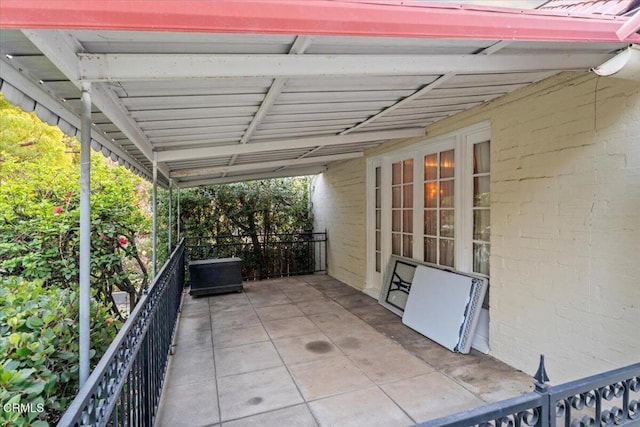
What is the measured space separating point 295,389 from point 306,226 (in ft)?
20.2

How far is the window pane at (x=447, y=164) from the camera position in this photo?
4.19 m

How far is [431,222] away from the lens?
15.0 feet

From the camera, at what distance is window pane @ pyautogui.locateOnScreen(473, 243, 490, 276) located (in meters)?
3.69

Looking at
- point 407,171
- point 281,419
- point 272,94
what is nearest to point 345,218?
point 407,171

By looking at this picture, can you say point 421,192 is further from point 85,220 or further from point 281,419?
point 85,220

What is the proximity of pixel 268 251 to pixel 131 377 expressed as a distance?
251 inches

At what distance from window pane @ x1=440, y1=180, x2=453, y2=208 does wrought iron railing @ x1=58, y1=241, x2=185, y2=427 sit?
3318 mm

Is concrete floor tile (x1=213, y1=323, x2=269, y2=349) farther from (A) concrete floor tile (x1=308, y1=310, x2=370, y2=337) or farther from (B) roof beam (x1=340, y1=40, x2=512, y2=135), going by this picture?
(B) roof beam (x1=340, y1=40, x2=512, y2=135)

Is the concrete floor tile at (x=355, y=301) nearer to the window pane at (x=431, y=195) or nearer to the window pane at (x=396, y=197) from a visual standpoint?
the window pane at (x=396, y=197)

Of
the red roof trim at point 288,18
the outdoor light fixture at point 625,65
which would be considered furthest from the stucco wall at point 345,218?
the red roof trim at point 288,18

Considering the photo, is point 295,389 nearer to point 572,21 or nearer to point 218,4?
point 218,4

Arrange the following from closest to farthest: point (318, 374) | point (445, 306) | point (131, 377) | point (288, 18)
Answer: point (288, 18) < point (131, 377) < point (318, 374) < point (445, 306)

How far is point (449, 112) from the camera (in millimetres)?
3734

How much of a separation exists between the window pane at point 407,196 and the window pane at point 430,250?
2.20 ft
